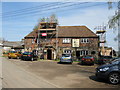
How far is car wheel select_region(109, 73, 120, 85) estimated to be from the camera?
8560mm

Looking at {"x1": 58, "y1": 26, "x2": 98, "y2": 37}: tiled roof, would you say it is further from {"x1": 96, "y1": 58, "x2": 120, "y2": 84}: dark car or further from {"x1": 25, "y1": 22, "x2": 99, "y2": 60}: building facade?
{"x1": 96, "y1": 58, "x2": 120, "y2": 84}: dark car

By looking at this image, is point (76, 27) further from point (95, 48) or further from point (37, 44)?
point (37, 44)

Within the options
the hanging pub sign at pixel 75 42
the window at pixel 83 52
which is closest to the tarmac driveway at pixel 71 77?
the window at pixel 83 52

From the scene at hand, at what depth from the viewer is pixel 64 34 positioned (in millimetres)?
32344

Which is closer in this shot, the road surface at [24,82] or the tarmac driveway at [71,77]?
the road surface at [24,82]

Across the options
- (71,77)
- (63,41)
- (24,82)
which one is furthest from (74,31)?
(24,82)

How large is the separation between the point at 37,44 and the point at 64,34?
683 cm

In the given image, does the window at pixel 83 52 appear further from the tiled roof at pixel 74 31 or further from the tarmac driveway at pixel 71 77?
the tarmac driveway at pixel 71 77

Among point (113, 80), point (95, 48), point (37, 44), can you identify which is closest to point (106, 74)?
point (113, 80)

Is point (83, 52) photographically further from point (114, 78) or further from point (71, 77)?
point (114, 78)

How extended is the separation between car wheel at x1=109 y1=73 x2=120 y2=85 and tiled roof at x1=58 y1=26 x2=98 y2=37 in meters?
22.6

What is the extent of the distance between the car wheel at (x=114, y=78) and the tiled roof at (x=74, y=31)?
74.2ft

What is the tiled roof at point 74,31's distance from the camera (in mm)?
31495

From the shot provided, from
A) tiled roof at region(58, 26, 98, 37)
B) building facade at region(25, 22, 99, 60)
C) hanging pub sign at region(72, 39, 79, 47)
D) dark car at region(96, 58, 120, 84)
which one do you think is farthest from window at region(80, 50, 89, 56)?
dark car at region(96, 58, 120, 84)
